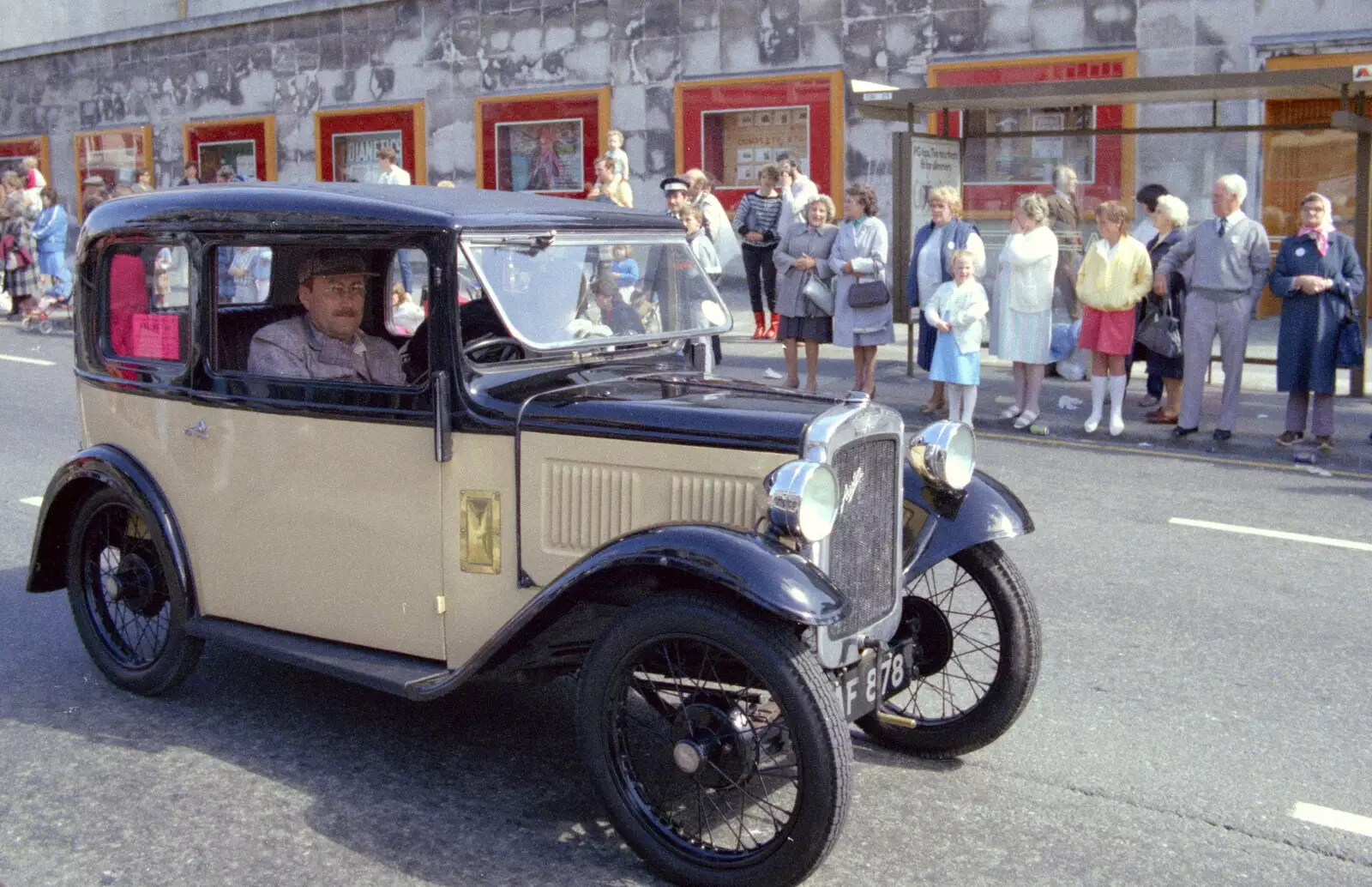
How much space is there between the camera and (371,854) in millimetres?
3877

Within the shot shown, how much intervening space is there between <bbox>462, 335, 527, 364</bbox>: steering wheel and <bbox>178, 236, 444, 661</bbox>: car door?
0.17 m

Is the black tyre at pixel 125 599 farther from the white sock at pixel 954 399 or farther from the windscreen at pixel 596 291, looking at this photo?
the white sock at pixel 954 399

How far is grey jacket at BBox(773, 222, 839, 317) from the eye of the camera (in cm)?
1192

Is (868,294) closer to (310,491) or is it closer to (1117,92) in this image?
(1117,92)

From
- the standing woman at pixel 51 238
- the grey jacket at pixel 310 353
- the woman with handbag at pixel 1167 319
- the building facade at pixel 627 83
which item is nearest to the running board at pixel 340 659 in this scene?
the grey jacket at pixel 310 353

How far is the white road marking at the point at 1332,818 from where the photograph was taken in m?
4.04

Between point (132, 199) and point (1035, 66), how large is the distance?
12.7 m

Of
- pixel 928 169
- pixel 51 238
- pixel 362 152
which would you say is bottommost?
pixel 51 238

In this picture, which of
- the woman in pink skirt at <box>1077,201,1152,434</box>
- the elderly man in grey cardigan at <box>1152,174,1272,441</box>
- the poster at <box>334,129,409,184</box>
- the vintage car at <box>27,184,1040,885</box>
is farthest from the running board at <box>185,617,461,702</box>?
the poster at <box>334,129,409,184</box>

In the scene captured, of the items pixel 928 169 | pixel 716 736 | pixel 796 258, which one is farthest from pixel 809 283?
pixel 716 736

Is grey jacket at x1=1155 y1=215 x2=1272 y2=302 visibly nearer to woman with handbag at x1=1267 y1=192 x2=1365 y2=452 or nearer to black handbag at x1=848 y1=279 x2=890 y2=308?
woman with handbag at x1=1267 y1=192 x2=1365 y2=452

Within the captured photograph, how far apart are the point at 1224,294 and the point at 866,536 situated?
23.9ft

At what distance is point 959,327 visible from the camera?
1064 cm

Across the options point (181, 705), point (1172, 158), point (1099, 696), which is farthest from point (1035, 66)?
point (181, 705)
